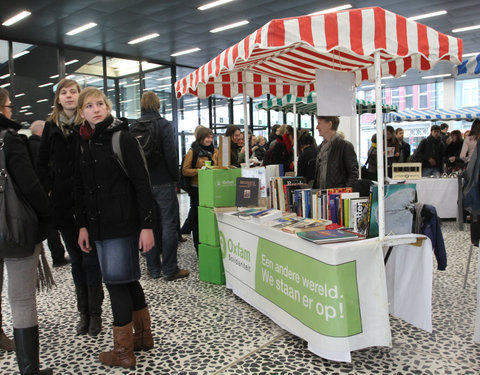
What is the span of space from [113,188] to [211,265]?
166 centimetres

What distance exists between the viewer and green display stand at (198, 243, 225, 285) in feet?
11.1

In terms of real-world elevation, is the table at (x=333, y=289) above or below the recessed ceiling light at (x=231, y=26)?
below

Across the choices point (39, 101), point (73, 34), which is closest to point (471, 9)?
point (73, 34)

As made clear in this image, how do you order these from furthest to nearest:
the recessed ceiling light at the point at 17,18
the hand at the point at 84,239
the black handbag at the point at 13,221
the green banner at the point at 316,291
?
1. the recessed ceiling light at the point at 17,18
2. the hand at the point at 84,239
3. the green banner at the point at 316,291
4. the black handbag at the point at 13,221

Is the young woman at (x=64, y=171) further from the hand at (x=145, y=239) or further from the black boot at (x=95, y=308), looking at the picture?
the hand at (x=145, y=239)

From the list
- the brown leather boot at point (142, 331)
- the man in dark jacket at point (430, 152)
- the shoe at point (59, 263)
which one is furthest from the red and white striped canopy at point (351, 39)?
the man in dark jacket at point (430, 152)

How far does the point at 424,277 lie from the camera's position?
2.28m

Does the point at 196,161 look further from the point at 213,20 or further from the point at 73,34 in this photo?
the point at 73,34

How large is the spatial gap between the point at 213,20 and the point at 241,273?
6023mm

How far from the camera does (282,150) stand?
540 centimetres

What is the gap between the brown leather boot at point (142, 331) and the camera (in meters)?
2.26

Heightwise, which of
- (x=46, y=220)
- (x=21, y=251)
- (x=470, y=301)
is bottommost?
(x=470, y=301)

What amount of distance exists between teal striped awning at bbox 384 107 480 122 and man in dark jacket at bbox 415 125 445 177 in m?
0.74

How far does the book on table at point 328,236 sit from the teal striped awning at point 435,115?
6.52m
